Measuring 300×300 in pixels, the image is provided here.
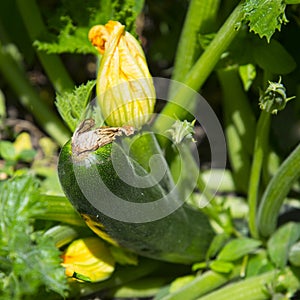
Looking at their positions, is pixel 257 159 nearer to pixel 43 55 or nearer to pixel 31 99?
pixel 43 55

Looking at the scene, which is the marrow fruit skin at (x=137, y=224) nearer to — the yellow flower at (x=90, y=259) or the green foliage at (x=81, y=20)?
the yellow flower at (x=90, y=259)

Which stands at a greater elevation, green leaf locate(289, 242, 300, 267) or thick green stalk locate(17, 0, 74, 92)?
thick green stalk locate(17, 0, 74, 92)

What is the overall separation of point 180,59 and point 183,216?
0.44 m

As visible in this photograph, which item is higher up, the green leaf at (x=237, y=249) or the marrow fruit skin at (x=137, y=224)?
the marrow fruit skin at (x=137, y=224)

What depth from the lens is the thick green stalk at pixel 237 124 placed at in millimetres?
1971

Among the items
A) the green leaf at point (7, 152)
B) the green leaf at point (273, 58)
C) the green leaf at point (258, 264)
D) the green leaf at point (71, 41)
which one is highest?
the green leaf at point (71, 41)

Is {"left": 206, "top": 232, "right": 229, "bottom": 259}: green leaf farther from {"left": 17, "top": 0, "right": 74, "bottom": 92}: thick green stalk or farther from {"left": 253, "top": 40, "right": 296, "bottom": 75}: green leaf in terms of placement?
{"left": 17, "top": 0, "right": 74, "bottom": 92}: thick green stalk

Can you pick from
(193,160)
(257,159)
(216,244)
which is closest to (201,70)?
(257,159)

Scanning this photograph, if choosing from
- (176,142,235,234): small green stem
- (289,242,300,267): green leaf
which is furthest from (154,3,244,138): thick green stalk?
(289,242,300,267): green leaf

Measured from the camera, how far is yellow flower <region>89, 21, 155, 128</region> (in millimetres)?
1459

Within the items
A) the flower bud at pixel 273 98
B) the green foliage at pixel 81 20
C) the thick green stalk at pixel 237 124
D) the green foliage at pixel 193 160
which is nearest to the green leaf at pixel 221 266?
the green foliage at pixel 193 160

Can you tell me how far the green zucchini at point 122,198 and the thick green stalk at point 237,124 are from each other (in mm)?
291

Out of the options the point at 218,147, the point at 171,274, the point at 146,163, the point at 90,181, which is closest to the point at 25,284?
the point at 90,181

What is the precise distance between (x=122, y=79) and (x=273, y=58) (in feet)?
1.42
